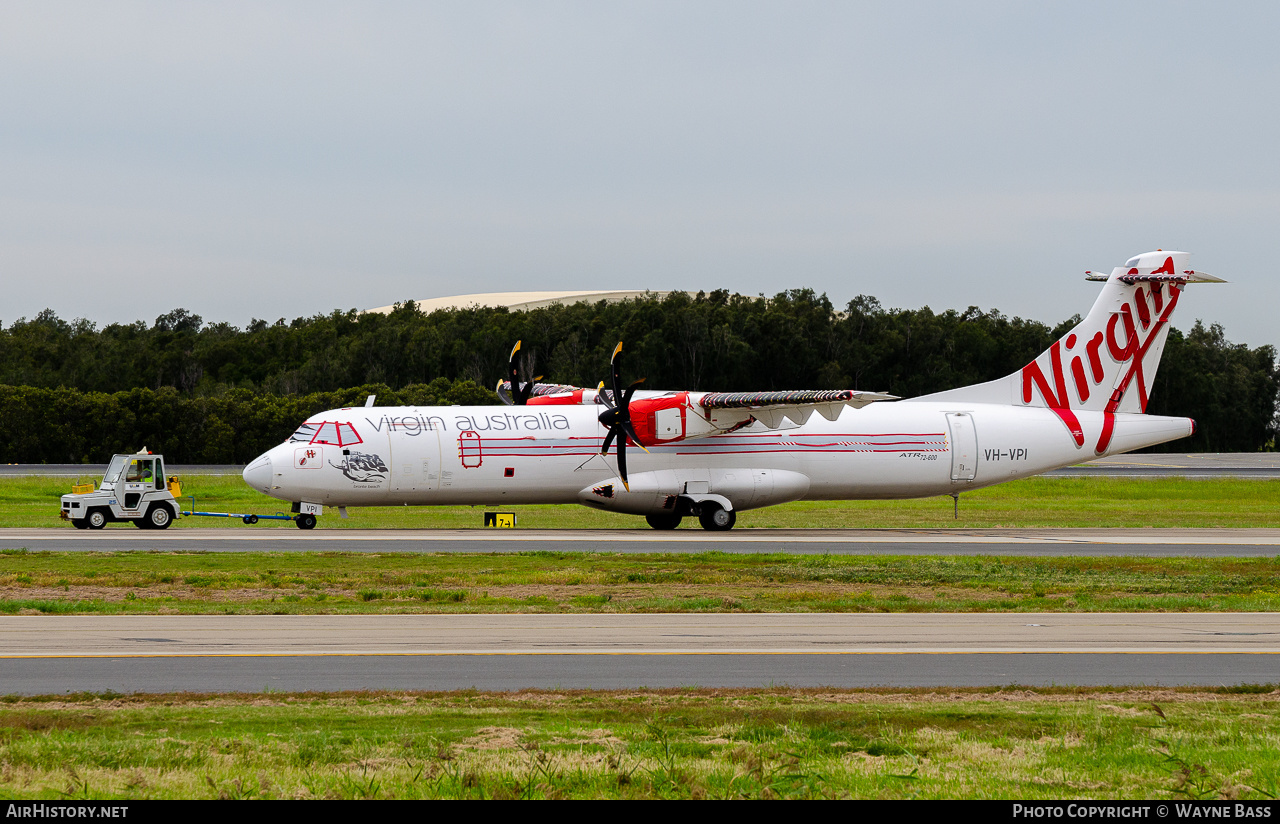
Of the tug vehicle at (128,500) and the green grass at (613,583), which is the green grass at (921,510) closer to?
the tug vehicle at (128,500)

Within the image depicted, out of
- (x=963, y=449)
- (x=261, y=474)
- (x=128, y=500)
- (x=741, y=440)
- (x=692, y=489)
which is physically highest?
(x=741, y=440)

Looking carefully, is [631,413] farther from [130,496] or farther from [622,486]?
[130,496]

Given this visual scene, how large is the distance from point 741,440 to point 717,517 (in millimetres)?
2196

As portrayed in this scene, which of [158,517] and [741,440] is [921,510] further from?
[158,517]

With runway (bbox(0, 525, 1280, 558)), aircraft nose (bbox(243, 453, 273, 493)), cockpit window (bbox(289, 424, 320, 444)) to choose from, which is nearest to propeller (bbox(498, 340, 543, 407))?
runway (bbox(0, 525, 1280, 558))

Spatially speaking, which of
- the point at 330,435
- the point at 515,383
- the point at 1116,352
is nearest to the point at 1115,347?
the point at 1116,352

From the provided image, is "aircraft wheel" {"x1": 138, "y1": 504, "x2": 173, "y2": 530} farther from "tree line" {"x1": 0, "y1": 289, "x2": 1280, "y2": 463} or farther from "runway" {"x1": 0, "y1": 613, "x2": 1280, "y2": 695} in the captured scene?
"tree line" {"x1": 0, "y1": 289, "x2": 1280, "y2": 463}

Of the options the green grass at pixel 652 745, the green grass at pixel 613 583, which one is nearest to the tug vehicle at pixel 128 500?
the green grass at pixel 613 583

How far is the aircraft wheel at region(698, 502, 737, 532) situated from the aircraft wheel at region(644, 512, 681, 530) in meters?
0.84

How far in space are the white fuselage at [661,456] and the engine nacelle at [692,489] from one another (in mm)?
31

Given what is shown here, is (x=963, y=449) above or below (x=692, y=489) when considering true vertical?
above

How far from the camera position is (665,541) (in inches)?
1104

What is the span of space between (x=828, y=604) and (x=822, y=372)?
2662 inches
